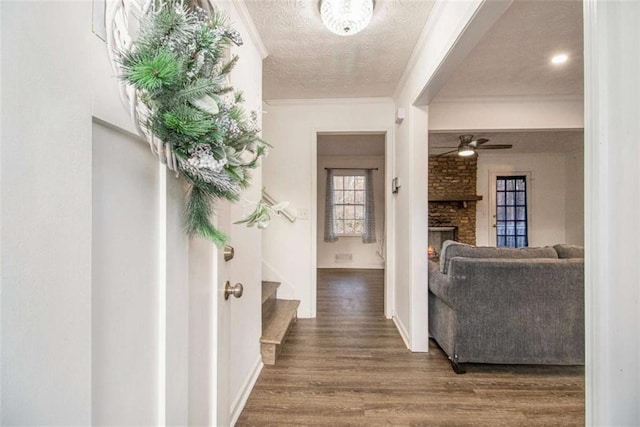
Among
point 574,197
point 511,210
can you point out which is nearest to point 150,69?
point 511,210

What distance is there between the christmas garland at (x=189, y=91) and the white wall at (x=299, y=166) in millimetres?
2586

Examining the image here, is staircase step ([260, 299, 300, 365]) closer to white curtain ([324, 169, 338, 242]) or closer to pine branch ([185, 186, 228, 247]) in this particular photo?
pine branch ([185, 186, 228, 247])

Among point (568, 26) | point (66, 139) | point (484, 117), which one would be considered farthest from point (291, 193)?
point (66, 139)

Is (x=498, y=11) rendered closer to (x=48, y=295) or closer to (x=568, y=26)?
(x=568, y=26)

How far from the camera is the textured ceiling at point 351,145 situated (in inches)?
191

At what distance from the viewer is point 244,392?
1.77 metres

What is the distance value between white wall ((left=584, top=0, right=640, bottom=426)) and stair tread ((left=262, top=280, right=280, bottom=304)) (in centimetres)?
227

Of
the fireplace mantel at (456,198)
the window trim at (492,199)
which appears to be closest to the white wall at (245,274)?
the fireplace mantel at (456,198)

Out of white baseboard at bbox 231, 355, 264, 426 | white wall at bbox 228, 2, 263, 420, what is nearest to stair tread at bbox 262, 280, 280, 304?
white wall at bbox 228, 2, 263, 420

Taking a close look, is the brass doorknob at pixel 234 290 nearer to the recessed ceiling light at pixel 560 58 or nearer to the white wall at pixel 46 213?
the white wall at pixel 46 213

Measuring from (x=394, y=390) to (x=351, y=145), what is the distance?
4.30m

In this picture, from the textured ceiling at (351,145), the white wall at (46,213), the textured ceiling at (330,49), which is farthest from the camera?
the textured ceiling at (351,145)

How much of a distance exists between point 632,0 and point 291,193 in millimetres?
2927

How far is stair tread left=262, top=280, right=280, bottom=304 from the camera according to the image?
2.60m
